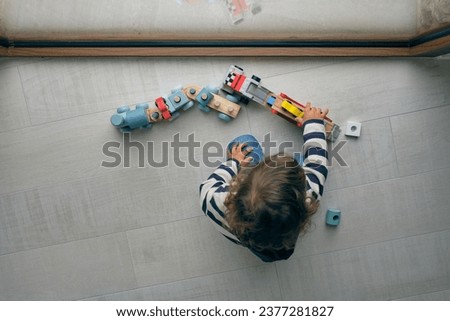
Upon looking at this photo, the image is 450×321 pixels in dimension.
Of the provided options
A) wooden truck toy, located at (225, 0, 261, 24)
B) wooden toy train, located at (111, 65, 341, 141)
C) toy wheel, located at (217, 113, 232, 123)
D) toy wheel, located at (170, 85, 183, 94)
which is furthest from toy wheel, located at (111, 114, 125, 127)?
wooden truck toy, located at (225, 0, 261, 24)

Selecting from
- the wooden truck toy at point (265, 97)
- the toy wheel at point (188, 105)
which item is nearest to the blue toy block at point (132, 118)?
the toy wheel at point (188, 105)

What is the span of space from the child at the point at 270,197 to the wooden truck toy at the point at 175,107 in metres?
0.16

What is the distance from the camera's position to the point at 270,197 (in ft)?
2.89

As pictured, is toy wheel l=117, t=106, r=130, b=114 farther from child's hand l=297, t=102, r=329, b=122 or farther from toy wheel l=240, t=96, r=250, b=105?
child's hand l=297, t=102, r=329, b=122

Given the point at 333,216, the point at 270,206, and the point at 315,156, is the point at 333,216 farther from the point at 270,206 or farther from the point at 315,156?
the point at 270,206

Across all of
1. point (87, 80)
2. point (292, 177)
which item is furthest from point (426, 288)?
point (87, 80)

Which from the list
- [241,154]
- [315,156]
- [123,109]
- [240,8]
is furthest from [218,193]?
[240,8]

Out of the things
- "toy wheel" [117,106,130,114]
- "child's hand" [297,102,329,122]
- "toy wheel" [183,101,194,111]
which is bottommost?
"child's hand" [297,102,329,122]

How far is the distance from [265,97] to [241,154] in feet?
0.54

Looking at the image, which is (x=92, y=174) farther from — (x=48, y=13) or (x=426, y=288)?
(x=426, y=288)

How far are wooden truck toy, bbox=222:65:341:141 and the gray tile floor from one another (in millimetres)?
39

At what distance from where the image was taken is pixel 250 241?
0.93 meters

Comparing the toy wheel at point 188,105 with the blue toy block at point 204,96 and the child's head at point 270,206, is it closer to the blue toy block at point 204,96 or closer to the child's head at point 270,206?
the blue toy block at point 204,96

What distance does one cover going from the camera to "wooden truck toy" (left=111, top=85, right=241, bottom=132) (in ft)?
3.84
